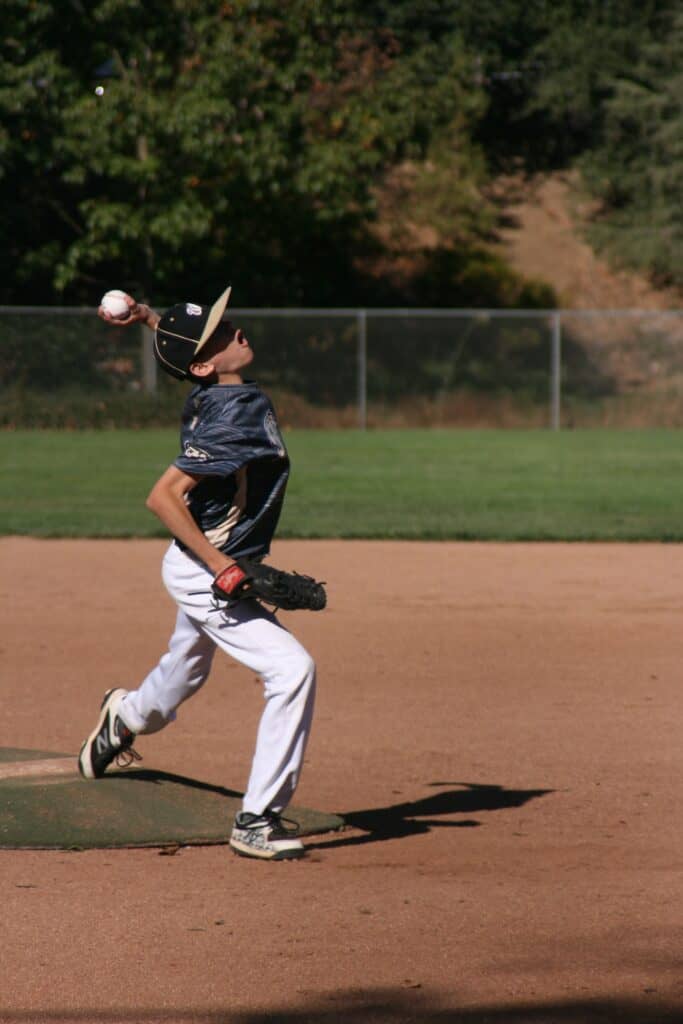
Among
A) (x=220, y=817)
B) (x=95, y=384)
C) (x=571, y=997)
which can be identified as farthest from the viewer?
(x=95, y=384)

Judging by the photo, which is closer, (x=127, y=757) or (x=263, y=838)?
(x=263, y=838)

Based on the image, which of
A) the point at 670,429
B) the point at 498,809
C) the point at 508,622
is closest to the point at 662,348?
the point at 670,429

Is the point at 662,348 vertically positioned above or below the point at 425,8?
below

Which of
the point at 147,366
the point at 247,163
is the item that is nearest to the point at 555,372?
the point at 247,163

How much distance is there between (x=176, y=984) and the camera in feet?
13.0

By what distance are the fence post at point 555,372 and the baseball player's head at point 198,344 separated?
2406cm

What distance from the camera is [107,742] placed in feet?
19.0

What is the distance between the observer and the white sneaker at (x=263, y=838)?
17.1 ft

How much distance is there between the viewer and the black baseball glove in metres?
5.01

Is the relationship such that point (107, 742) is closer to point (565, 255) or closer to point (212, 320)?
point (212, 320)

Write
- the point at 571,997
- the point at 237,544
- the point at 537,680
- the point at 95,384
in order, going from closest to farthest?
the point at 571,997, the point at 237,544, the point at 537,680, the point at 95,384

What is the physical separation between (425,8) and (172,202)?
955 inches

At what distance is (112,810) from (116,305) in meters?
1.86

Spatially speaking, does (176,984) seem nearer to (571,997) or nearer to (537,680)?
(571,997)
